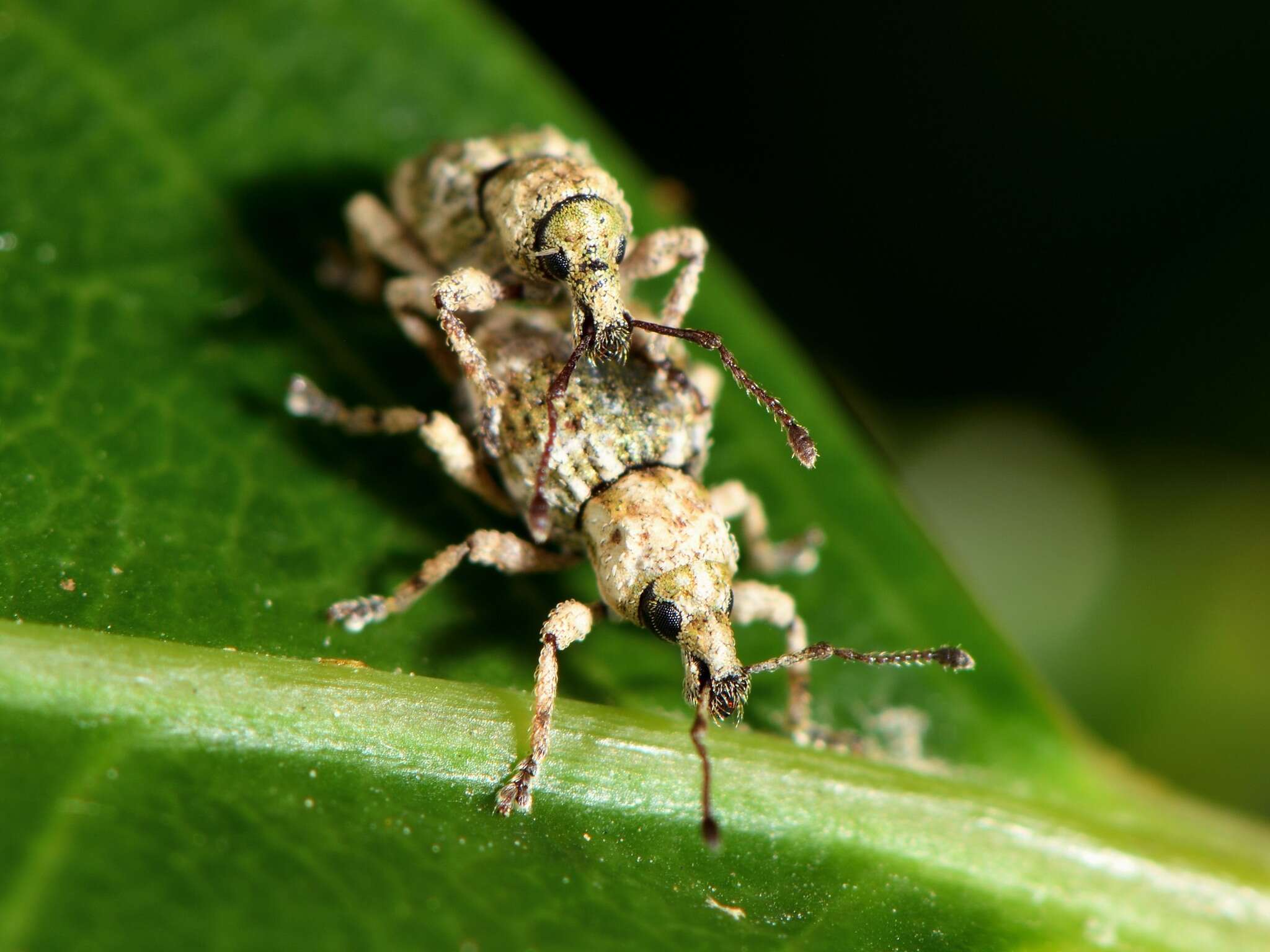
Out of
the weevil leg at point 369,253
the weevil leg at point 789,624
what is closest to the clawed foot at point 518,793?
the weevil leg at point 789,624

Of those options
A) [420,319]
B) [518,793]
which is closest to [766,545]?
[518,793]

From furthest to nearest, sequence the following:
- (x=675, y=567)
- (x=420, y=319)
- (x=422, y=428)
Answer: (x=420, y=319)
(x=422, y=428)
(x=675, y=567)

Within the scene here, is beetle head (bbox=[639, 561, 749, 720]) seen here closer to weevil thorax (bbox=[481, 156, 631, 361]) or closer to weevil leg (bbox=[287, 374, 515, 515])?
weevil leg (bbox=[287, 374, 515, 515])

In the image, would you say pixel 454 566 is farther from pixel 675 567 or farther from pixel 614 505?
pixel 675 567

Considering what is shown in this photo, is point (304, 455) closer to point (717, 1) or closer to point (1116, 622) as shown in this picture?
point (717, 1)

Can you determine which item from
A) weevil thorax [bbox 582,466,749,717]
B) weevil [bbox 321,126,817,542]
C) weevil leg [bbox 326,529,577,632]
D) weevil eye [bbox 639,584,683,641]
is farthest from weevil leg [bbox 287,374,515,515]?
weevil eye [bbox 639,584,683,641]

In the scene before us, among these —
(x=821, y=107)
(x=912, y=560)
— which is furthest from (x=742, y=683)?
(x=821, y=107)

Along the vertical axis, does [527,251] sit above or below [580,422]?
above
